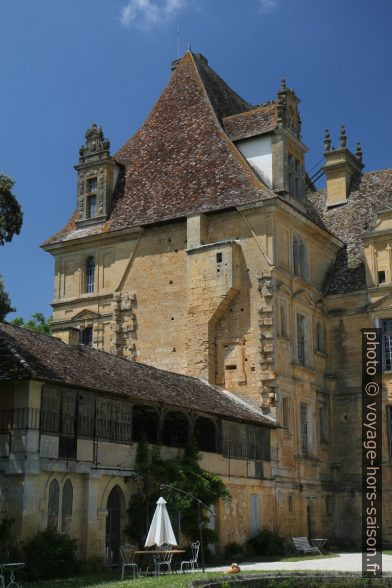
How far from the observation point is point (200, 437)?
27.9m

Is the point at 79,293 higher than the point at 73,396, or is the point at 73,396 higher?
the point at 79,293

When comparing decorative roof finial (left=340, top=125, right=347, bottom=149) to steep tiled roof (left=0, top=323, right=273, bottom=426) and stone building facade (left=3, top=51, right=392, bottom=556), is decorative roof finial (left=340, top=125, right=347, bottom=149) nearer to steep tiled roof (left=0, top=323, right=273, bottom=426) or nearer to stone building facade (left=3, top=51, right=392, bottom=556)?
stone building facade (left=3, top=51, right=392, bottom=556)

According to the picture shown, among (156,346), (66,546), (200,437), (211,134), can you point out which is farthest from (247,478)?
(211,134)

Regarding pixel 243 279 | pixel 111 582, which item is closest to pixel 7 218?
pixel 111 582

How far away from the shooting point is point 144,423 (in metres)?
28.0

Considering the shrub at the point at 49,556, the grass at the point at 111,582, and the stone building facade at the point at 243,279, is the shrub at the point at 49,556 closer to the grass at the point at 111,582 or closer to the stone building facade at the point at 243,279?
the grass at the point at 111,582

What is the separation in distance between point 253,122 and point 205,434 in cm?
1356

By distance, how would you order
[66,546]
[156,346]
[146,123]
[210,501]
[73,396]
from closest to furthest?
[66,546] → [73,396] → [210,501] → [156,346] → [146,123]

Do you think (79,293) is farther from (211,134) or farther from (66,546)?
(66,546)

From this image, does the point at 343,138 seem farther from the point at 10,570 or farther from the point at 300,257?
the point at 10,570

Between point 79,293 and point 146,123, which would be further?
point 146,123

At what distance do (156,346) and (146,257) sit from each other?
368 centimetres

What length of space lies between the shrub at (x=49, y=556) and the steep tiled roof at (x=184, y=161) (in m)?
15.7

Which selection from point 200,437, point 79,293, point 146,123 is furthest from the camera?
point 146,123
